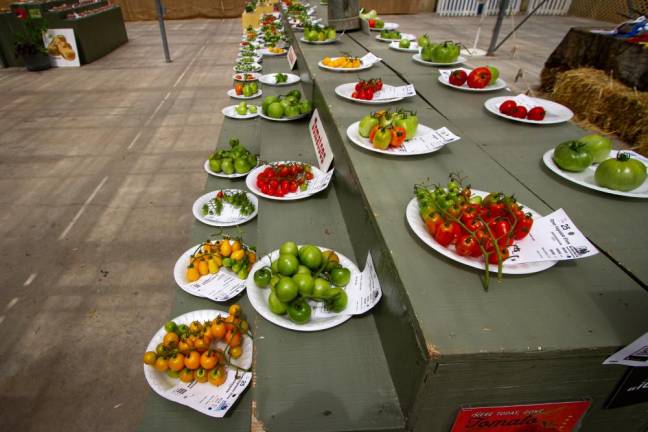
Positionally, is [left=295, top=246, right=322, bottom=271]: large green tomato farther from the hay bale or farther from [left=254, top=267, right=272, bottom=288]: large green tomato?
the hay bale

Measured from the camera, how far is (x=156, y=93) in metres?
6.07

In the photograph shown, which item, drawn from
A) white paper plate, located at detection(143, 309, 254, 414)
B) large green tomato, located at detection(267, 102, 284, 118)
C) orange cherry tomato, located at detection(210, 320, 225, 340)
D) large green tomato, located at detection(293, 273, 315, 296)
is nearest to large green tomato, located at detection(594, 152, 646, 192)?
large green tomato, located at detection(293, 273, 315, 296)

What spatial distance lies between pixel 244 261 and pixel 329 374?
0.88 meters

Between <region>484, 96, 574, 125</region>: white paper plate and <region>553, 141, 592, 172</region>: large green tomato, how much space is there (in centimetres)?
48

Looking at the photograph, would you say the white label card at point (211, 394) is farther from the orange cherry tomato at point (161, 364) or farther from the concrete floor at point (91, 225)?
the concrete floor at point (91, 225)

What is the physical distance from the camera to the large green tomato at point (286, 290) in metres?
1.12

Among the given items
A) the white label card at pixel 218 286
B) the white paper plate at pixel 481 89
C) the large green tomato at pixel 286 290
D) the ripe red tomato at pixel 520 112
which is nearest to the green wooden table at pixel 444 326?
the large green tomato at pixel 286 290

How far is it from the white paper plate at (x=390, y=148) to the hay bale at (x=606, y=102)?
3.42 metres

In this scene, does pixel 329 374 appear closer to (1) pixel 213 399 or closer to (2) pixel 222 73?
(1) pixel 213 399

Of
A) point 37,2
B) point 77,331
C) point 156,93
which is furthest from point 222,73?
point 77,331

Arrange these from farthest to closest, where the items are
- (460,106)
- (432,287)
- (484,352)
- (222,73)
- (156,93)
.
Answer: (222,73) < (156,93) < (460,106) < (432,287) < (484,352)

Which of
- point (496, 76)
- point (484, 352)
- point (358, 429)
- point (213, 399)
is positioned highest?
point (496, 76)

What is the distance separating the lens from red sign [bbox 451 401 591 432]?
863 mm

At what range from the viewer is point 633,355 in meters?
0.70
